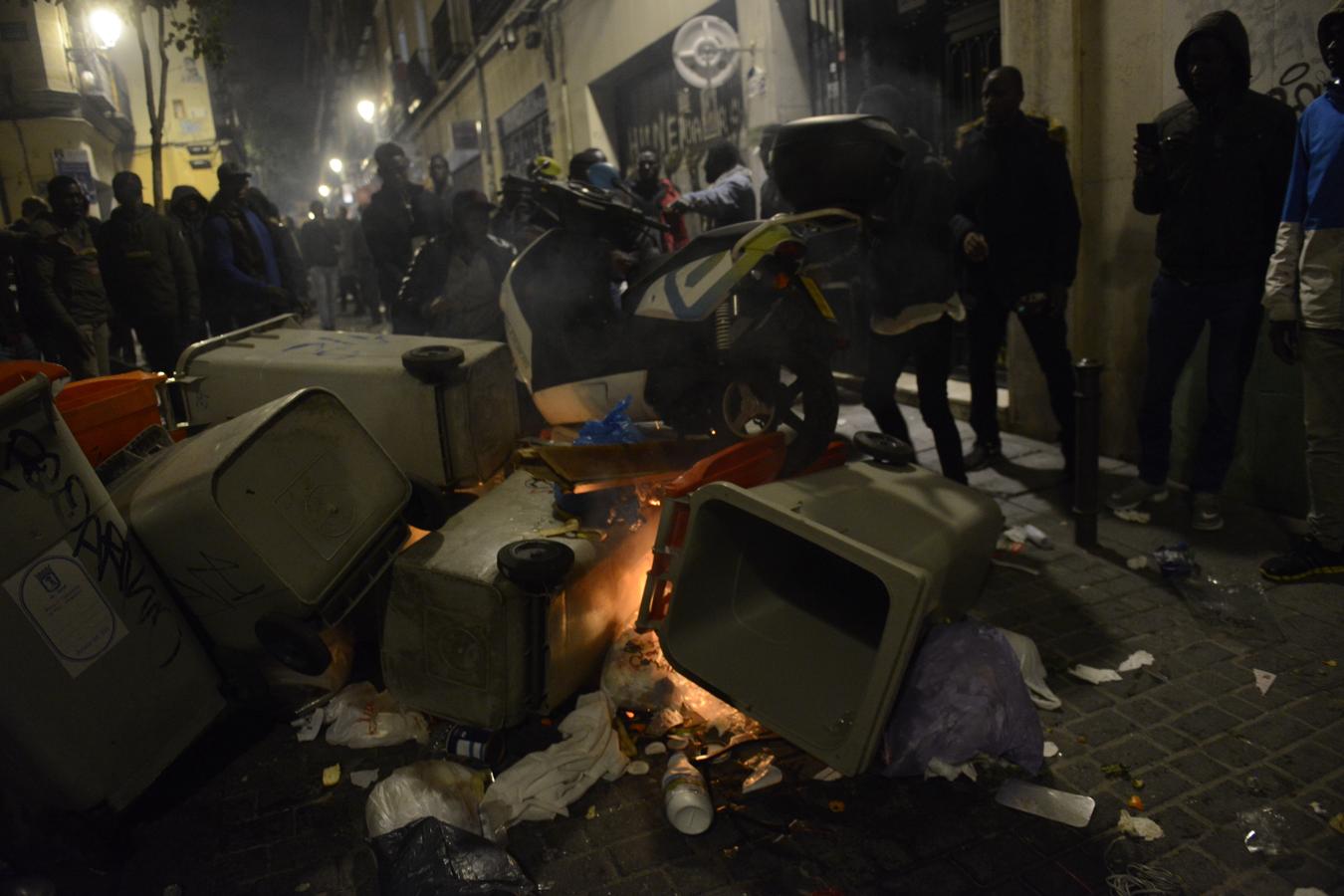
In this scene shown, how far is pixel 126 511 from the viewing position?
8.93 ft

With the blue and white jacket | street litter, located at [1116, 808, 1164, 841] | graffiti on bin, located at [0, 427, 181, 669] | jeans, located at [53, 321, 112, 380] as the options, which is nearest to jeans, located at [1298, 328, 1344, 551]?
the blue and white jacket

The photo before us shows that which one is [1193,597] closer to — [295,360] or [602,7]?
[295,360]

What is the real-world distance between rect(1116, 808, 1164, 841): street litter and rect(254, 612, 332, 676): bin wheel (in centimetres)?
226

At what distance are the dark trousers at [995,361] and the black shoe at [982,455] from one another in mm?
27

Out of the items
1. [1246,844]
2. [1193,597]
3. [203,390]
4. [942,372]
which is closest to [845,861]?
[1246,844]

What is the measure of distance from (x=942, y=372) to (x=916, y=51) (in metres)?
3.64

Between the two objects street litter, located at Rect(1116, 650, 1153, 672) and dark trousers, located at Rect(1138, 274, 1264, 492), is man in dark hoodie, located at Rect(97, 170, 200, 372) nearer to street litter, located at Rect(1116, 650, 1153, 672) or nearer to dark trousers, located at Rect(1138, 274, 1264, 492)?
dark trousers, located at Rect(1138, 274, 1264, 492)

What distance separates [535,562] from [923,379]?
276cm

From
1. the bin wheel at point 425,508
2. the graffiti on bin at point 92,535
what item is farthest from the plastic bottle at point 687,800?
the graffiti on bin at point 92,535

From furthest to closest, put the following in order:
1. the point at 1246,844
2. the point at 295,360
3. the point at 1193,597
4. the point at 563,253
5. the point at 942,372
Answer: the point at 563,253, the point at 942,372, the point at 295,360, the point at 1193,597, the point at 1246,844

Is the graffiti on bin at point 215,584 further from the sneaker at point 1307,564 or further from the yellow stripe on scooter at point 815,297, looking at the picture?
the sneaker at point 1307,564

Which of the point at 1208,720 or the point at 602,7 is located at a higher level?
the point at 602,7

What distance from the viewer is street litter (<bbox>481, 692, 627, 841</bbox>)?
2.52m

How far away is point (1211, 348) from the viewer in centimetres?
411
